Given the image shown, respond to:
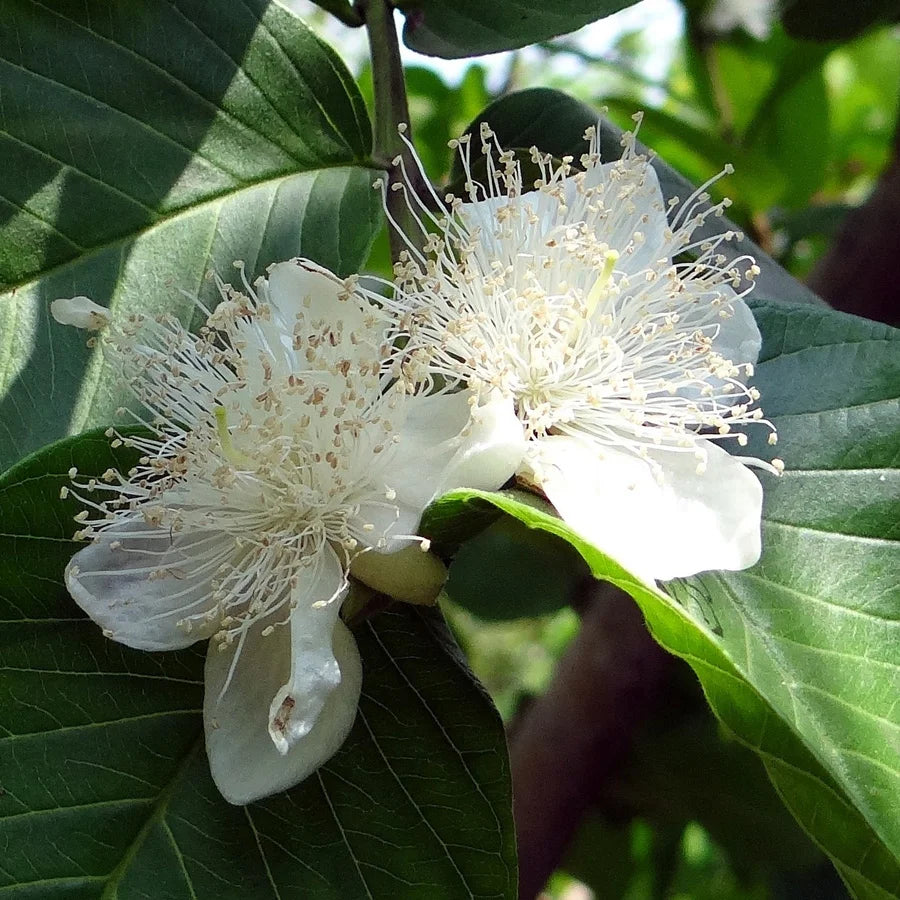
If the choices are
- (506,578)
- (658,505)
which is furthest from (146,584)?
(506,578)

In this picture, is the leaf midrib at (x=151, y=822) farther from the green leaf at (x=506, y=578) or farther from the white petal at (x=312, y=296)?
the green leaf at (x=506, y=578)

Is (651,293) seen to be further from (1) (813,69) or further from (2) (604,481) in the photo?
(1) (813,69)

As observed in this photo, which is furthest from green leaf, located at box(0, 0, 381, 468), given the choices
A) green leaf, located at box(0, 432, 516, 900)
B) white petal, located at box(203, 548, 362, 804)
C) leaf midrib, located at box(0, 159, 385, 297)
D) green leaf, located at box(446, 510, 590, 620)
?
green leaf, located at box(446, 510, 590, 620)

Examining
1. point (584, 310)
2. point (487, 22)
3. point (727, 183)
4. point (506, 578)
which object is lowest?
point (506, 578)

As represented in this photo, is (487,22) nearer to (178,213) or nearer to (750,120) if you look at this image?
(178,213)

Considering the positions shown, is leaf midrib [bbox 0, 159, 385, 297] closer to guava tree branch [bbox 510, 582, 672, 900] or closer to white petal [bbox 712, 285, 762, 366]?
white petal [bbox 712, 285, 762, 366]
